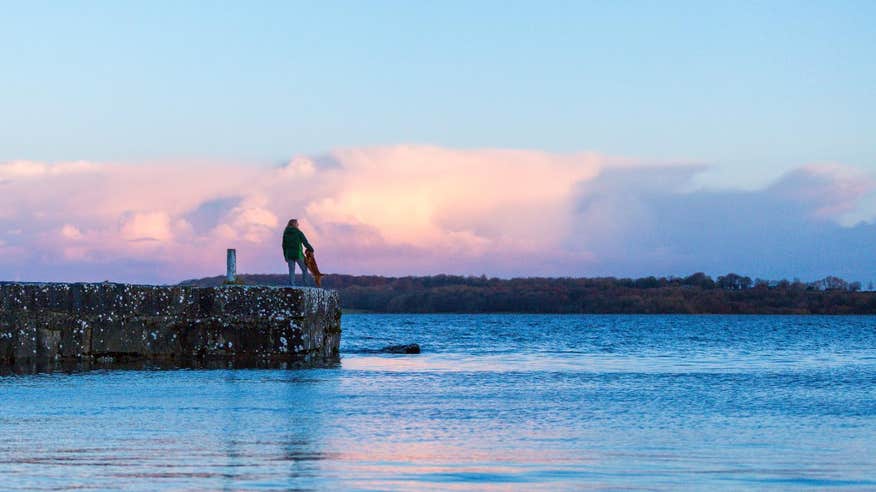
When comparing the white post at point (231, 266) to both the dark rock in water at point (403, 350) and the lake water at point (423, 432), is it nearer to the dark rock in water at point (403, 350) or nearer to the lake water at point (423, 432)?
the lake water at point (423, 432)

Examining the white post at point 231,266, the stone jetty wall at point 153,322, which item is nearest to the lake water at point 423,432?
the stone jetty wall at point 153,322

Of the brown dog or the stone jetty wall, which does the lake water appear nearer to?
the stone jetty wall

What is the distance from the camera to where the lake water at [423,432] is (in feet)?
28.2

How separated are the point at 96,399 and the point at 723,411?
24.9 feet

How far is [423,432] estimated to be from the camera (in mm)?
11703

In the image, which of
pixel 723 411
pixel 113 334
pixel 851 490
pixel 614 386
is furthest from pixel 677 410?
pixel 113 334

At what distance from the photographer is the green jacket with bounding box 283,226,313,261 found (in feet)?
85.0

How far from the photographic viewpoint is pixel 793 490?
819cm

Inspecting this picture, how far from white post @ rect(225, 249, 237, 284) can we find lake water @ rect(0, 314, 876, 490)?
4.37 metres

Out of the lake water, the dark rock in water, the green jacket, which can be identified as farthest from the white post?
the dark rock in water

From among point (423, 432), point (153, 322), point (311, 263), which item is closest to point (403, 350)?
point (311, 263)

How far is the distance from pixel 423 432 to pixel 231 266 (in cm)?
1383

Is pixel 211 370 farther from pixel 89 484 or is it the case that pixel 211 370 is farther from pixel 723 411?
pixel 89 484

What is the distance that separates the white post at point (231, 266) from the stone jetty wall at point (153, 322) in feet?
6.57
